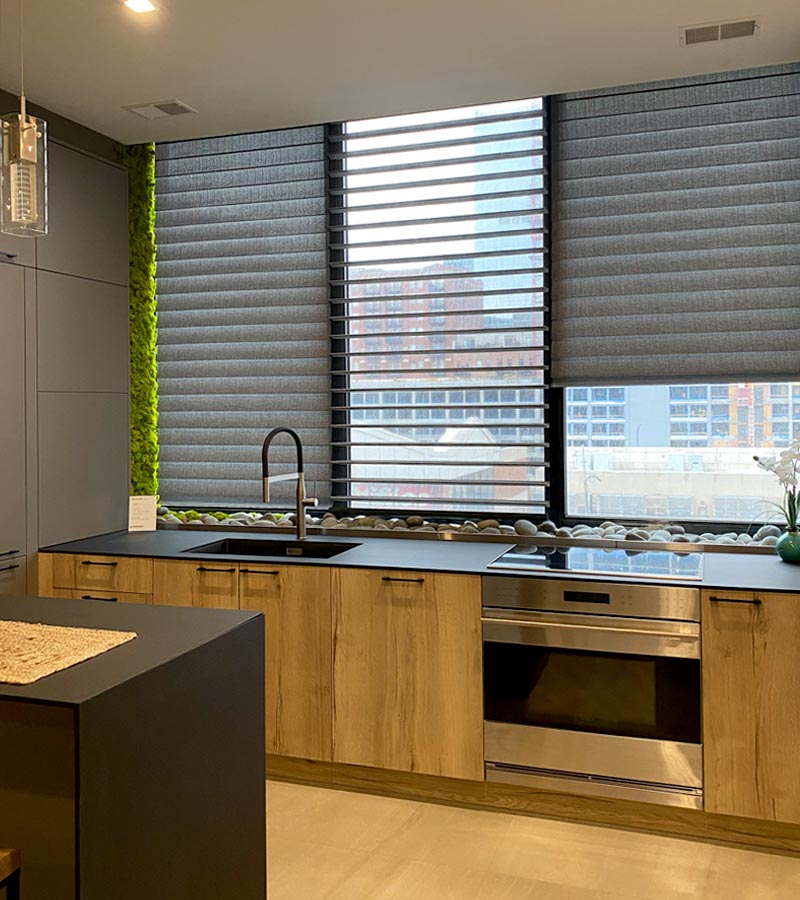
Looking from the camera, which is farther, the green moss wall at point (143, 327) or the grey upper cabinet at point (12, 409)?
the green moss wall at point (143, 327)

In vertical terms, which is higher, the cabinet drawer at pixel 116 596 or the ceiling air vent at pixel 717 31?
the ceiling air vent at pixel 717 31

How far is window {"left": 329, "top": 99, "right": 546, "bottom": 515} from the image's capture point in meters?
4.02

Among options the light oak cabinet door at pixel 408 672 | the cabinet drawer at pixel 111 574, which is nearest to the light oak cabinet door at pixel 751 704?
the light oak cabinet door at pixel 408 672

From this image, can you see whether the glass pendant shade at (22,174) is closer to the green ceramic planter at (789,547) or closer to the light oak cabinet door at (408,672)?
the light oak cabinet door at (408,672)

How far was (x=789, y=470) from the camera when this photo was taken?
337 cm

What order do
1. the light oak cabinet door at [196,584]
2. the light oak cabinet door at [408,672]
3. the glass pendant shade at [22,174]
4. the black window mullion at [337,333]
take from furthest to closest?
1. the black window mullion at [337,333]
2. the light oak cabinet door at [196,584]
3. the light oak cabinet door at [408,672]
4. the glass pendant shade at [22,174]

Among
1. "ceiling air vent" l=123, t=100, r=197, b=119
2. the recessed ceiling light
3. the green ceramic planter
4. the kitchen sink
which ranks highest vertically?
"ceiling air vent" l=123, t=100, r=197, b=119

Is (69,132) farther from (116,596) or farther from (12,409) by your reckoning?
(116,596)

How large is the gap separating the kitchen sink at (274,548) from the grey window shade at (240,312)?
1.07ft

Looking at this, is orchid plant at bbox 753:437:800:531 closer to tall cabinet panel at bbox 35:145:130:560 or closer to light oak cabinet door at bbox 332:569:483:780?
light oak cabinet door at bbox 332:569:483:780

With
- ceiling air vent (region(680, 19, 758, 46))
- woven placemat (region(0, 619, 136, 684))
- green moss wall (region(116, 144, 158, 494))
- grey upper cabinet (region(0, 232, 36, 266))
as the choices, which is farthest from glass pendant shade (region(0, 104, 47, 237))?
green moss wall (region(116, 144, 158, 494))

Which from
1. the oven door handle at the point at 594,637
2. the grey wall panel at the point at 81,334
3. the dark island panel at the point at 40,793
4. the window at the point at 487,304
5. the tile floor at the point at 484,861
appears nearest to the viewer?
the dark island panel at the point at 40,793

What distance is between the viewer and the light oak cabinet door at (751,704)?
287 centimetres

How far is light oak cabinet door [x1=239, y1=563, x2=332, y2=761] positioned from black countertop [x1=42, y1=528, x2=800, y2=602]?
0.07 m
